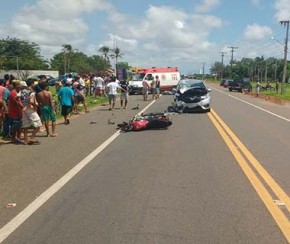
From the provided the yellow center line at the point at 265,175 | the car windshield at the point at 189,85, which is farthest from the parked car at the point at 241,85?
the yellow center line at the point at 265,175

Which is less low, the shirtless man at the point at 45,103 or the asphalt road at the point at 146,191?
the shirtless man at the point at 45,103

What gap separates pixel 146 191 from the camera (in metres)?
7.41

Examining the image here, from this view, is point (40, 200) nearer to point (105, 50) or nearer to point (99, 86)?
point (99, 86)

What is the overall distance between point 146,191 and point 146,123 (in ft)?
28.9

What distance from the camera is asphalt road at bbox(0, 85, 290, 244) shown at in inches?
216

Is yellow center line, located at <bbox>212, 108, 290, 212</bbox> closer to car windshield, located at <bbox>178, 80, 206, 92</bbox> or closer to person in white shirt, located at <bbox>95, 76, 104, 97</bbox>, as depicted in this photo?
car windshield, located at <bbox>178, 80, 206, 92</bbox>

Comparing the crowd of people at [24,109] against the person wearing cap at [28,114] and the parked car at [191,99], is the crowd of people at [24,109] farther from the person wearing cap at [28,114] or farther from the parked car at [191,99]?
the parked car at [191,99]

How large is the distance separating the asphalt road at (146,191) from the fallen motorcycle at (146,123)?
2136mm

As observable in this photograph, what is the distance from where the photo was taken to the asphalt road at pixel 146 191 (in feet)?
18.0

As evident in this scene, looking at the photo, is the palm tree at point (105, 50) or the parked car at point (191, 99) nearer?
the parked car at point (191, 99)

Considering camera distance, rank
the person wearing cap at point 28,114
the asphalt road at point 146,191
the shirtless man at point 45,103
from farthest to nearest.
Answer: the shirtless man at point 45,103 < the person wearing cap at point 28,114 < the asphalt road at point 146,191

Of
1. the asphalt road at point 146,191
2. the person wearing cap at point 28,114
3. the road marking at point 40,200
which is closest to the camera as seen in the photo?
the asphalt road at point 146,191

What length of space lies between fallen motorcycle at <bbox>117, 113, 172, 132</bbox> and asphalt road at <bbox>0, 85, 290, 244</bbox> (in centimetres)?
214

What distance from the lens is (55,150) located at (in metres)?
11.7
